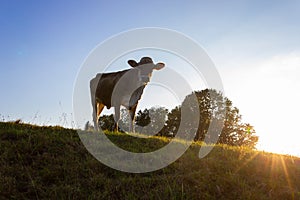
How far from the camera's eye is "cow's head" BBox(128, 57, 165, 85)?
1364cm

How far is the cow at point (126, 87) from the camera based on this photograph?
13430 millimetres

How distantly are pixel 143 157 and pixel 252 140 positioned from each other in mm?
31510

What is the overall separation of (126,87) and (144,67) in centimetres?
121

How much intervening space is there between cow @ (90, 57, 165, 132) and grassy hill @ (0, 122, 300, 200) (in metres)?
4.09

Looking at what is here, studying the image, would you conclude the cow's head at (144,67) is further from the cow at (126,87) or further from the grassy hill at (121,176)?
the grassy hill at (121,176)

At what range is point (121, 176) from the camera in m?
7.28

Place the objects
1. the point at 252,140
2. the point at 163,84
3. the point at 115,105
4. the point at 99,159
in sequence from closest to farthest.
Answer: the point at 99,159 → the point at 115,105 → the point at 163,84 → the point at 252,140

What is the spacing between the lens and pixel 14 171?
7.08 metres

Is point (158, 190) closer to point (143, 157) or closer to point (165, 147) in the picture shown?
point (143, 157)

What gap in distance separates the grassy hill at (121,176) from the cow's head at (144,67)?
185 inches

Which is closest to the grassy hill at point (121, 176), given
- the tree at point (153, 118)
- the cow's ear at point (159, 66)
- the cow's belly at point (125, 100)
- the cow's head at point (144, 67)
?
the cow's belly at point (125, 100)

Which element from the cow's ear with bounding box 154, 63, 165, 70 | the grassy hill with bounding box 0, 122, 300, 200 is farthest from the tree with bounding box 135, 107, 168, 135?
the grassy hill with bounding box 0, 122, 300, 200

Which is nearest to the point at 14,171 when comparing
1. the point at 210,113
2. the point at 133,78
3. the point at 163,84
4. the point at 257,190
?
the point at 257,190

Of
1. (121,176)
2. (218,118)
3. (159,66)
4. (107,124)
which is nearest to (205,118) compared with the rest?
(218,118)
